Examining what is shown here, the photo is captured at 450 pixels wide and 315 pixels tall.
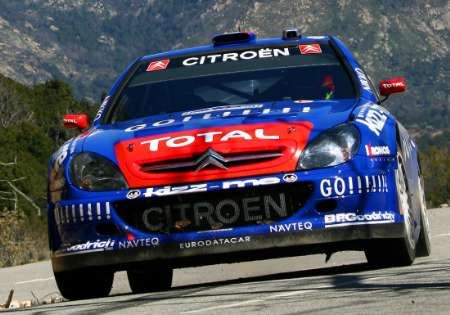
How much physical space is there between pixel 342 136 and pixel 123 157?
1.19 meters

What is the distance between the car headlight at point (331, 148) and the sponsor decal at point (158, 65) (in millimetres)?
2028

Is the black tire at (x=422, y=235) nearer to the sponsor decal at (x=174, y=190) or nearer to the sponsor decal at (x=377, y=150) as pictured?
the sponsor decal at (x=377, y=150)

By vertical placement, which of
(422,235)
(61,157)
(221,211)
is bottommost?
(422,235)

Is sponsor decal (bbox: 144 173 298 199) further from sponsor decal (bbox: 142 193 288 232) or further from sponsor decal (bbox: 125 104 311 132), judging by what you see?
sponsor decal (bbox: 125 104 311 132)

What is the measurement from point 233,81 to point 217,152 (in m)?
1.60

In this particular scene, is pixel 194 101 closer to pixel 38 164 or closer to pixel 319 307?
pixel 319 307

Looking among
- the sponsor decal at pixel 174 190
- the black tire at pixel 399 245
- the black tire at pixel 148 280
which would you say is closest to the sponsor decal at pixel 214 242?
the sponsor decal at pixel 174 190

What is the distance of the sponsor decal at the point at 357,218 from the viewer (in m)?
8.01

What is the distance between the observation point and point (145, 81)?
384 inches

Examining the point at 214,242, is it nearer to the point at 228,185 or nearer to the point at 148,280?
the point at 228,185

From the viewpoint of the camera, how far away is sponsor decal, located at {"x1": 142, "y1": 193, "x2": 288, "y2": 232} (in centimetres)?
795

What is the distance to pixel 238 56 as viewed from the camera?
32.4 feet

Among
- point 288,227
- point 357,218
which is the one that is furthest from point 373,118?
point 288,227

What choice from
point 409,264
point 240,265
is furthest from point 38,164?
point 409,264
